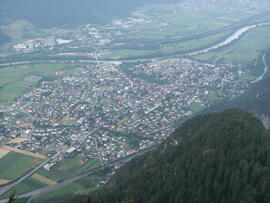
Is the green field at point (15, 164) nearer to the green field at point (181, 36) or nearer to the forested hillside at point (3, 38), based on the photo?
the green field at point (181, 36)

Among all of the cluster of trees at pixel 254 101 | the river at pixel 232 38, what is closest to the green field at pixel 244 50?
the river at pixel 232 38

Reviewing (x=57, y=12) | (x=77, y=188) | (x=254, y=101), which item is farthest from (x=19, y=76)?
(x=57, y=12)

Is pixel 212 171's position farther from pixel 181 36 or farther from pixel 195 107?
pixel 181 36

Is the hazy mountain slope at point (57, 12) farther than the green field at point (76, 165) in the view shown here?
Yes

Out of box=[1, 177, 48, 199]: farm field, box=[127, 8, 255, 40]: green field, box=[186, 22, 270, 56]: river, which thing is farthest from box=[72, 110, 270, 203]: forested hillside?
box=[127, 8, 255, 40]: green field

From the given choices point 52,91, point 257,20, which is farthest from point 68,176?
point 257,20

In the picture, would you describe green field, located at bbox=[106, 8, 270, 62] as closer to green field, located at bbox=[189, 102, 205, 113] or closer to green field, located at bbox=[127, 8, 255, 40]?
green field, located at bbox=[127, 8, 255, 40]

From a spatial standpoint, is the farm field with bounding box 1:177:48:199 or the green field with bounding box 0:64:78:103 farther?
the green field with bounding box 0:64:78:103
